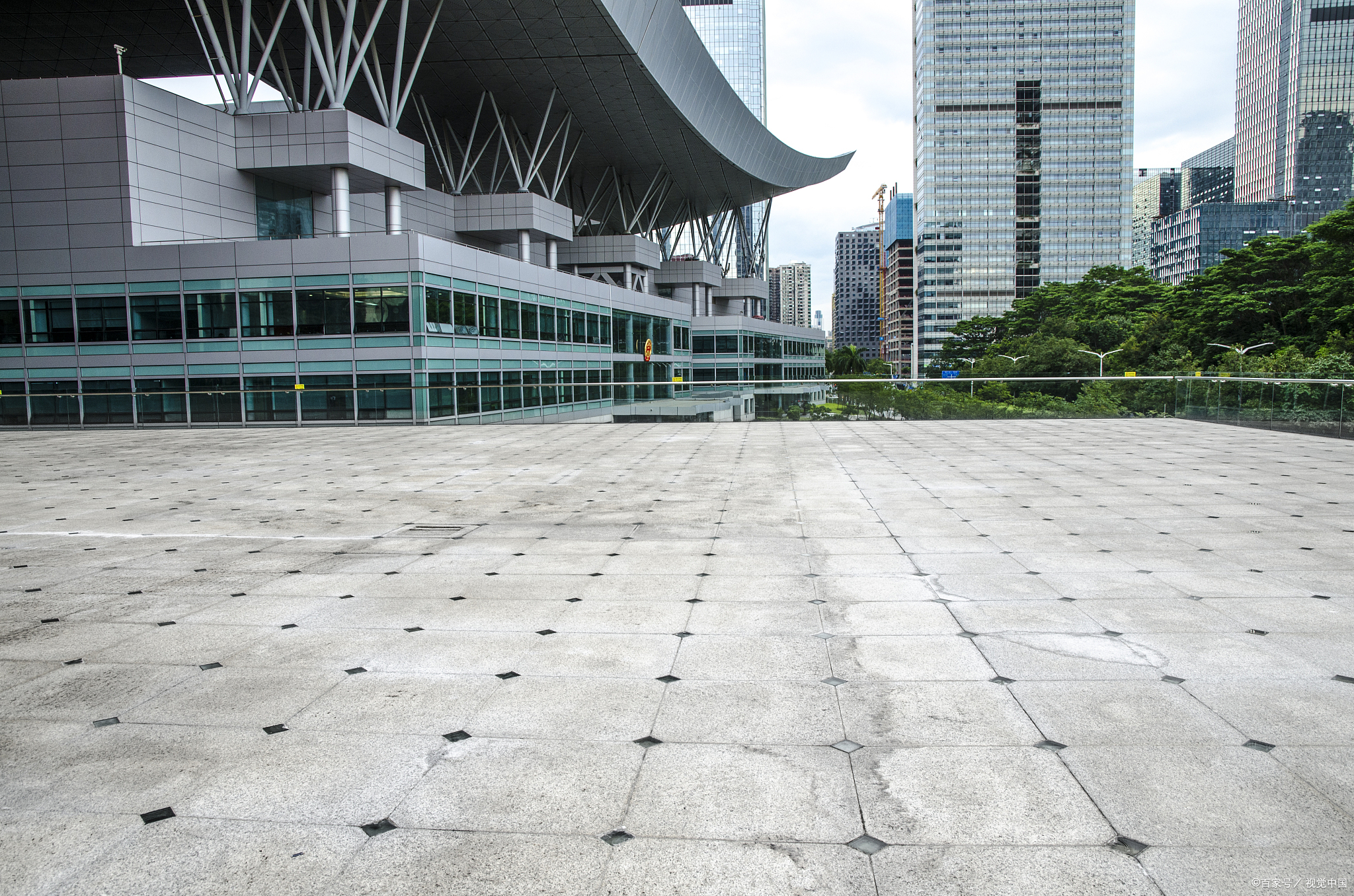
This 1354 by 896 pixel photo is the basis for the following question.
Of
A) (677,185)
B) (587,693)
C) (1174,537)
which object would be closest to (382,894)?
(587,693)

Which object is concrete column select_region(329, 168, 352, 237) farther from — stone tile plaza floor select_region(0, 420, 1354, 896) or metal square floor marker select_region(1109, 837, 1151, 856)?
metal square floor marker select_region(1109, 837, 1151, 856)

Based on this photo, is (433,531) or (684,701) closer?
(684,701)

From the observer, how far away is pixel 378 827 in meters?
3.97

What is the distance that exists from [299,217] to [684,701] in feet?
133

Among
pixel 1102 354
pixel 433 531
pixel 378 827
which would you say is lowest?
pixel 378 827

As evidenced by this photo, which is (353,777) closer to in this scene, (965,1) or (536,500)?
(536,500)

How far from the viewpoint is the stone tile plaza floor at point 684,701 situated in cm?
371

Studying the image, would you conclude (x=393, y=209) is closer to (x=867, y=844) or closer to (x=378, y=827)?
(x=378, y=827)

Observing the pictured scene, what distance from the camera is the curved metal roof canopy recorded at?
136ft

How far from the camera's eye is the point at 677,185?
7975 cm

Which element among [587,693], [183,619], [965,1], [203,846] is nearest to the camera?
[203,846]

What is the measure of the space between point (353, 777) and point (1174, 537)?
903 centimetres

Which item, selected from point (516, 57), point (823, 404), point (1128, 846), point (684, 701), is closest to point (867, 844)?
point (1128, 846)

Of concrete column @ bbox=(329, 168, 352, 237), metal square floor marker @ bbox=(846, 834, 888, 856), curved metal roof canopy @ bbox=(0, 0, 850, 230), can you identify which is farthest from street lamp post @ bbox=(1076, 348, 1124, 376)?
metal square floor marker @ bbox=(846, 834, 888, 856)
